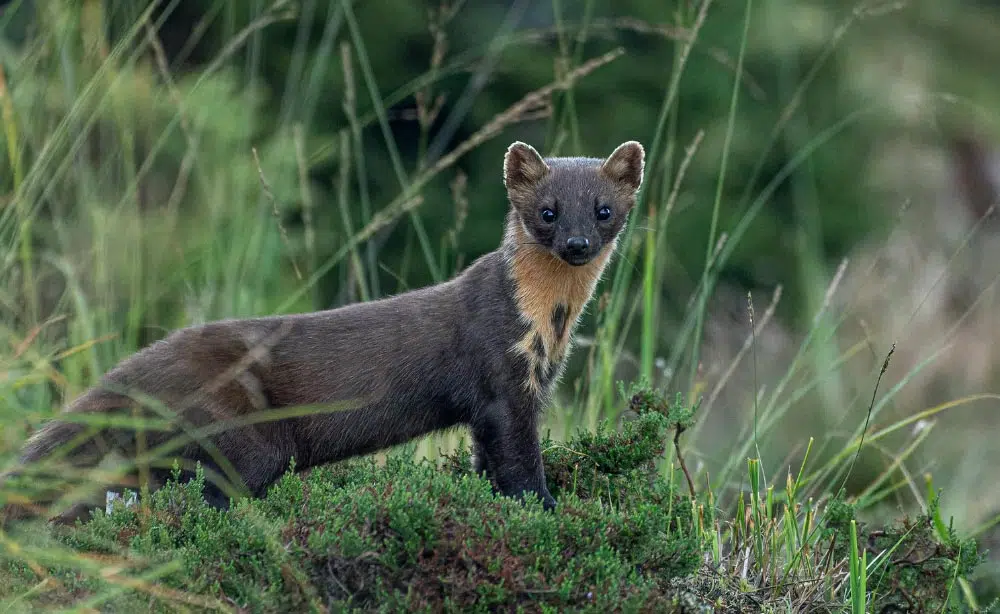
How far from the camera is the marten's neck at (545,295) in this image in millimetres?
5492

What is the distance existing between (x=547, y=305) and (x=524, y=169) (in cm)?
68

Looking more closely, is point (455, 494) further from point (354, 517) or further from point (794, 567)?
point (794, 567)

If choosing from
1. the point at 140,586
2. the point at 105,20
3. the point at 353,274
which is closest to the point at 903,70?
the point at 353,274

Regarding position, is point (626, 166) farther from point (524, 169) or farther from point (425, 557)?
point (425, 557)

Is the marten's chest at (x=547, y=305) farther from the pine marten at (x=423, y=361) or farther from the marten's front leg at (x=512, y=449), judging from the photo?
the marten's front leg at (x=512, y=449)

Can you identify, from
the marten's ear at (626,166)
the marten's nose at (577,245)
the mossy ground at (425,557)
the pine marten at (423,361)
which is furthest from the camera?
the marten's ear at (626,166)

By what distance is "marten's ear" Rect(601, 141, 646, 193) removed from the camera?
5.84m

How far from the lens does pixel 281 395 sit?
17.6 ft

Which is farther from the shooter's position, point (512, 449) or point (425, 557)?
point (512, 449)

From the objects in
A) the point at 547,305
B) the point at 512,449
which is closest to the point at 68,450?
the point at 512,449

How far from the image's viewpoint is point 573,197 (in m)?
5.56

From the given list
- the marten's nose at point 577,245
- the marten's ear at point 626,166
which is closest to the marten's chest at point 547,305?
the marten's nose at point 577,245

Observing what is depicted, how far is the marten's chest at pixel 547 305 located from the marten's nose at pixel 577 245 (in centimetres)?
27

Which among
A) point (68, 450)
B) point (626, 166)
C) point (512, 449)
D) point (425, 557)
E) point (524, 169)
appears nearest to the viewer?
point (425, 557)
